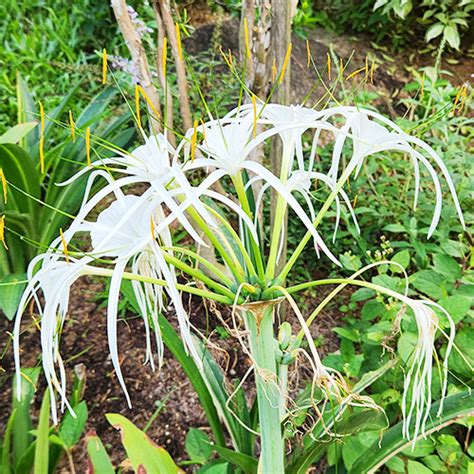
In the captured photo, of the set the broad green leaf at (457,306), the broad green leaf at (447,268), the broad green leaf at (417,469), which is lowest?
the broad green leaf at (417,469)

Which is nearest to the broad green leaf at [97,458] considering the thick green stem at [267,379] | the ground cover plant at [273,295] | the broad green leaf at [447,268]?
the ground cover plant at [273,295]

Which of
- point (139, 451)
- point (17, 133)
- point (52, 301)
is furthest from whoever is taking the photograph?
point (17, 133)

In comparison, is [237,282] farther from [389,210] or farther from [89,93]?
[89,93]

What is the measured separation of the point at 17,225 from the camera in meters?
1.58

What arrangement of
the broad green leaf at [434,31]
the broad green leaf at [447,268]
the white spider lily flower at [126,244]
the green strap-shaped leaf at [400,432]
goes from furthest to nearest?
1. the broad green leaf at [434,31]
2. the broad green leaf at [447,268]
3. the green strap-shaped leaf at [400,432]
4. the white spider lily flower at [126,244]

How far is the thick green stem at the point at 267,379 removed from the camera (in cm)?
58

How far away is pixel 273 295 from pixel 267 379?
0.09 meters

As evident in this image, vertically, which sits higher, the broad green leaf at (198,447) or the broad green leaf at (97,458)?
the broad green leaf at (97,458)

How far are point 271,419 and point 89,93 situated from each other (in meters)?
2.21

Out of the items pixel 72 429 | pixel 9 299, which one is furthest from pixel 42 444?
pixel 9 299

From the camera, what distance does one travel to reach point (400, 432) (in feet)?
2.92

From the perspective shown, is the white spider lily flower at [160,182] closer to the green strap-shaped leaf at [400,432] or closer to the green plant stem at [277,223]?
the green plant stem at [277,223]

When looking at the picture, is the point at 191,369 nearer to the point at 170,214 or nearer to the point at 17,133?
the point at 170,214

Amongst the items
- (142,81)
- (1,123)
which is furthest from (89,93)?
(142,81)
